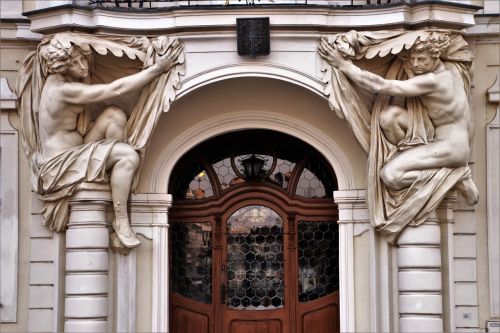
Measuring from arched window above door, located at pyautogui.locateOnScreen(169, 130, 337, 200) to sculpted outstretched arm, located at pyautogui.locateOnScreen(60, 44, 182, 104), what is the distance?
1.13 m

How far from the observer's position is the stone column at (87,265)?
35.0 feet

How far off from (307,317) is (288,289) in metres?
0.31

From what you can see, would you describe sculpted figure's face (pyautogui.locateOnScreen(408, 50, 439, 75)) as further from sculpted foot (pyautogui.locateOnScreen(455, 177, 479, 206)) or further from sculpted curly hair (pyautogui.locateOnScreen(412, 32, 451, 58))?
sculpted foot (pyautogui.locateOnScreen(455, 177, 479, 206))

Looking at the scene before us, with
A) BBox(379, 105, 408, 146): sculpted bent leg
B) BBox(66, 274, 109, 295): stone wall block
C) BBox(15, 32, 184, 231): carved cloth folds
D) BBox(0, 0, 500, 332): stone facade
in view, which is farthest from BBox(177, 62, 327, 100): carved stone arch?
BBox(66, 274, 109, 295): stone wall block

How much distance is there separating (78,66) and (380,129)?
8.62 ft

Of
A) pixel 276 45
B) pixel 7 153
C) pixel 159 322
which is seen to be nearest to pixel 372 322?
pixel 159 322

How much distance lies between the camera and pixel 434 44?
1056 centimetres

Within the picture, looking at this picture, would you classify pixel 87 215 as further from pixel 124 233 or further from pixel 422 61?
pixel 422 61

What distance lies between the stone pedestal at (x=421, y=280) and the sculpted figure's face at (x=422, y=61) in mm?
1277

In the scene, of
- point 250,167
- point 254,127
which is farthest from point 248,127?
point 250,167

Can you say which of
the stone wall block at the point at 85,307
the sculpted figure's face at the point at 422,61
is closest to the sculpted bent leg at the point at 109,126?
the stone wall block at the point at 85,307

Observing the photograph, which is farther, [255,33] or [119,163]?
[119,163]

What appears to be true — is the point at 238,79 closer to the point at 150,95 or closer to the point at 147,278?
the point at 150,95

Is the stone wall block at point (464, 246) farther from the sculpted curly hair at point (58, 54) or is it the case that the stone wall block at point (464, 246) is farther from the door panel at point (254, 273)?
the sculpted curly hair at point (58, 54)
